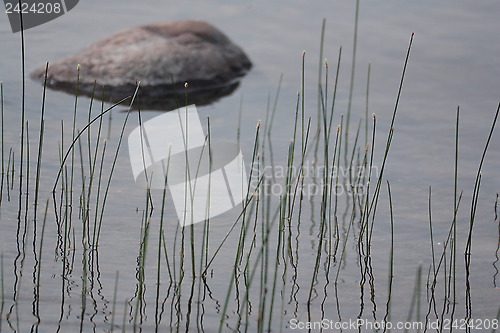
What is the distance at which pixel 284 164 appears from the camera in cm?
362

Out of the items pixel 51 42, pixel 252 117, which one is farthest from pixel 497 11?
pixel 51 42

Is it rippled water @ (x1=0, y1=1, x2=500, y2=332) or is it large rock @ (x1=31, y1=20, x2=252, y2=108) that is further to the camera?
large rock @ (x1=31, y1=20, x2=252, y2=108)

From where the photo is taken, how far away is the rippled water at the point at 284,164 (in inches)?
96.0

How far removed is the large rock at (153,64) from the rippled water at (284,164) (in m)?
0.16

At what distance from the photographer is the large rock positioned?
475 centimetres

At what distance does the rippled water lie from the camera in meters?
2.44

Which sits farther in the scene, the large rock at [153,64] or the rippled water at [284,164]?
the large rock at [153,64]

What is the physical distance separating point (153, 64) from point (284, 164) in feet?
4.81

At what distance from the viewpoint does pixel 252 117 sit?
169 inches

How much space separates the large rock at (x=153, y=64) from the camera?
15.6ft

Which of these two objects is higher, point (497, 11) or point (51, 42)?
point (497, 11)

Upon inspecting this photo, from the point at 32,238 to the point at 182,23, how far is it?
2.64 m

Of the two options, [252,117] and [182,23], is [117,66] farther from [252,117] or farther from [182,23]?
[252,117]

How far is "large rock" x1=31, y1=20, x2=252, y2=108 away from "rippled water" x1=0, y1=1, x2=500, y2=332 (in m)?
0.16
